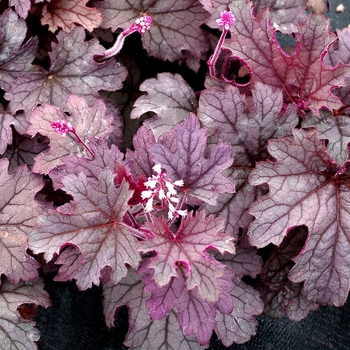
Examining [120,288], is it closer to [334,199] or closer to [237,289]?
[237,289]

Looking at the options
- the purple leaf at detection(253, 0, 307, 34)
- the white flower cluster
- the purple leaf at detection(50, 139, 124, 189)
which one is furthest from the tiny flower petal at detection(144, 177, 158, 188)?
the purple leaf at detection(253, 0, 307, 34)

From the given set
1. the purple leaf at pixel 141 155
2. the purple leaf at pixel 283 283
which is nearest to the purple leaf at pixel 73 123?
the purple leaf at pixel 141 155

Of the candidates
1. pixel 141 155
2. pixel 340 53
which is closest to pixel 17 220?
pixel 141 155

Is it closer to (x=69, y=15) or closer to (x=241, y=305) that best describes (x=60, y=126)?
(x=69, y=15)

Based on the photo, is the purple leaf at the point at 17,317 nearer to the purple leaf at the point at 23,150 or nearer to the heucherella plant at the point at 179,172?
the heucherella plant at the point at 179,172

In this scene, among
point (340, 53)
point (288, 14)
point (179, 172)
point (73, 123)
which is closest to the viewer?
point (179, 172)

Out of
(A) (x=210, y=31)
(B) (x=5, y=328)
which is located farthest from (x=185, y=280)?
(A) (x=210, y=31)
